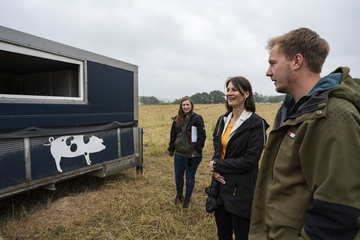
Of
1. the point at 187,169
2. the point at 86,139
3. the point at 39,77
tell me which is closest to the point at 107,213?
the point at 86,139

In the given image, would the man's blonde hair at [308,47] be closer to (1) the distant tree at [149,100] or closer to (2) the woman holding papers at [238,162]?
(2) the woman holding papers at [238,162]

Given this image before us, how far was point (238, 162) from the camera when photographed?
190cm

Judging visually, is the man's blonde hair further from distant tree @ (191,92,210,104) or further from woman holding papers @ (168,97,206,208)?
distant tree @ (191,92,210,104)

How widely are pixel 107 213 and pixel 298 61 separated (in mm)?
3406

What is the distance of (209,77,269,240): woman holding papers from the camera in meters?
1.87

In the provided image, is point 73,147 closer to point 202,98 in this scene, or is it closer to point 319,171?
point 319,171

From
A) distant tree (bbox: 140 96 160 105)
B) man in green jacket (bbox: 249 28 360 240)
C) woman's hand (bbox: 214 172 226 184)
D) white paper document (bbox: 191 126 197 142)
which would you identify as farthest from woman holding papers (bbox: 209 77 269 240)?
distant tree (bbox: 140 96 160 105)

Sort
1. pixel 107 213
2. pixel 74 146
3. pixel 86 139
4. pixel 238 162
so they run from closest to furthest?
pixel 238 162
pixel 107 213
pixel 74 146
pixel 86 139

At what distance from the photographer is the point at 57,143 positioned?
11.1 feet

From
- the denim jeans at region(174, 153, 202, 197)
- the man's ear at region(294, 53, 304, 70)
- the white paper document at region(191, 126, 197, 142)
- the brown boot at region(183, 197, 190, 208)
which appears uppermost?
the man's ear at region(294, 53, 304, 70)

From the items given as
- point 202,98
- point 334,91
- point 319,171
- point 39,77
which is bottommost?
point 319,171

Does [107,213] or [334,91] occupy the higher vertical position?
[334,91]

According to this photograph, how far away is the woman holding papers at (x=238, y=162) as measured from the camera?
6.12 feet

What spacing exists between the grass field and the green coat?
2152 mm
